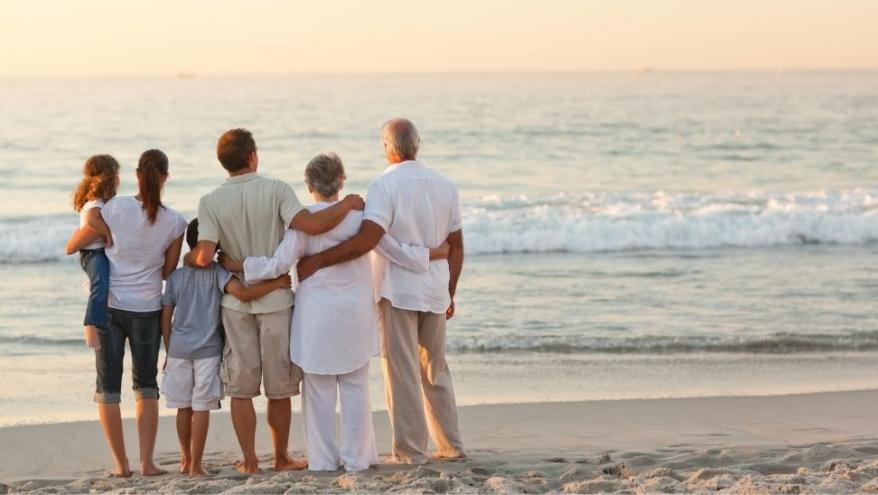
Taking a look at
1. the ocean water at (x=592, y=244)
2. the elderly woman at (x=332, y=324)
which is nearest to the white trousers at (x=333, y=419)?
the elderly woman at (x=332, y=324)

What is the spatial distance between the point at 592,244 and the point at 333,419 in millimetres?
11008

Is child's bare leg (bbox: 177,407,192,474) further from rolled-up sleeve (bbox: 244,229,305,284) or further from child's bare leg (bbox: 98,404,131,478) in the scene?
rolled-up sleeve (bbox: 244,229,305,284)

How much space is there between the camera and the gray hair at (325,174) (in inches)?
210

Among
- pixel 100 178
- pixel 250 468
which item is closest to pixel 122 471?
pixel 250 468

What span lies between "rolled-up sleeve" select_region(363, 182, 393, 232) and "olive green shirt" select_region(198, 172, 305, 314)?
33cm

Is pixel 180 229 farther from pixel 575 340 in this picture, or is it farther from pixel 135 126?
pixel 135 126

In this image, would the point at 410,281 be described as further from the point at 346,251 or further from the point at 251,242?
the point at 251,242

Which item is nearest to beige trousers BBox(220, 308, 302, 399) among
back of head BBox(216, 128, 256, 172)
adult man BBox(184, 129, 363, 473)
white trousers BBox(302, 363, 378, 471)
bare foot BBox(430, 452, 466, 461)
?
adult man BBox(184, 129, 363, 473)

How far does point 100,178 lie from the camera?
5.45 metres

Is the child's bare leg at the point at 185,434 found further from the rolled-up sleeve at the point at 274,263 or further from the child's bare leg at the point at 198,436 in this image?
the rolled-up sleeve at the point at 274,263

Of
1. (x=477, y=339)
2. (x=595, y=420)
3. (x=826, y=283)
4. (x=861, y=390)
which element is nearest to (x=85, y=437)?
(x=595, y=420)

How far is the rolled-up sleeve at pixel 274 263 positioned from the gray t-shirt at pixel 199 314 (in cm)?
15

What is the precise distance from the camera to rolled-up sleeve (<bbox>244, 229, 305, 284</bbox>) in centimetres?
525

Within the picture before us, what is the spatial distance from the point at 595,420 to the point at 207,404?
102 inches
